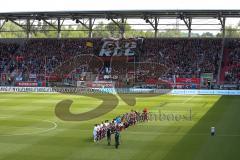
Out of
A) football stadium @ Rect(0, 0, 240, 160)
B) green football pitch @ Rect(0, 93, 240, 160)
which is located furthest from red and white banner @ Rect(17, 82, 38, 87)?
green football pitch @ Rect(0, 93, 240, 160)

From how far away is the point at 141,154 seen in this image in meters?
25.4

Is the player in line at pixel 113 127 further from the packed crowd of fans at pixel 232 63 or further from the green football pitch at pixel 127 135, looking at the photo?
the packed crowd of fans at pixel 232 63

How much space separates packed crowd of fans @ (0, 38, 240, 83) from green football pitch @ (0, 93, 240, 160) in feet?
74.4

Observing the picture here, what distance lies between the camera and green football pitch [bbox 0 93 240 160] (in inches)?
996

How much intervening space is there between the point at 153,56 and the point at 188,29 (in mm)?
6946

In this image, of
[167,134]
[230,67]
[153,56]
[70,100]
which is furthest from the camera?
[153,56]

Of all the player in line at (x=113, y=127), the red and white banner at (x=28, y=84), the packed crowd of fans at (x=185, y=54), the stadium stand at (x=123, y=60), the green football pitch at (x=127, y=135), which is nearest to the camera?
the green football pitch at (x=127, y=135)

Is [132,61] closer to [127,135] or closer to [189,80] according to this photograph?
[189,80]

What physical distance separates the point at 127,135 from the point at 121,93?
109 ft

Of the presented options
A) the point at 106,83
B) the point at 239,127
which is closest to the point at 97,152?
the point at 239,127

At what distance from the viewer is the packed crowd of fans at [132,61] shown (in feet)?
232

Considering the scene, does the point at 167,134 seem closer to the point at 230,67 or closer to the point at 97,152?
the point at 97,152

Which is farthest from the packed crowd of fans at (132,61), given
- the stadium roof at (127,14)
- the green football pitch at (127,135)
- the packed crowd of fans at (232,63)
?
the green football pitch at (127,135)

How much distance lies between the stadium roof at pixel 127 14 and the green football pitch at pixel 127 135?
2436cm
